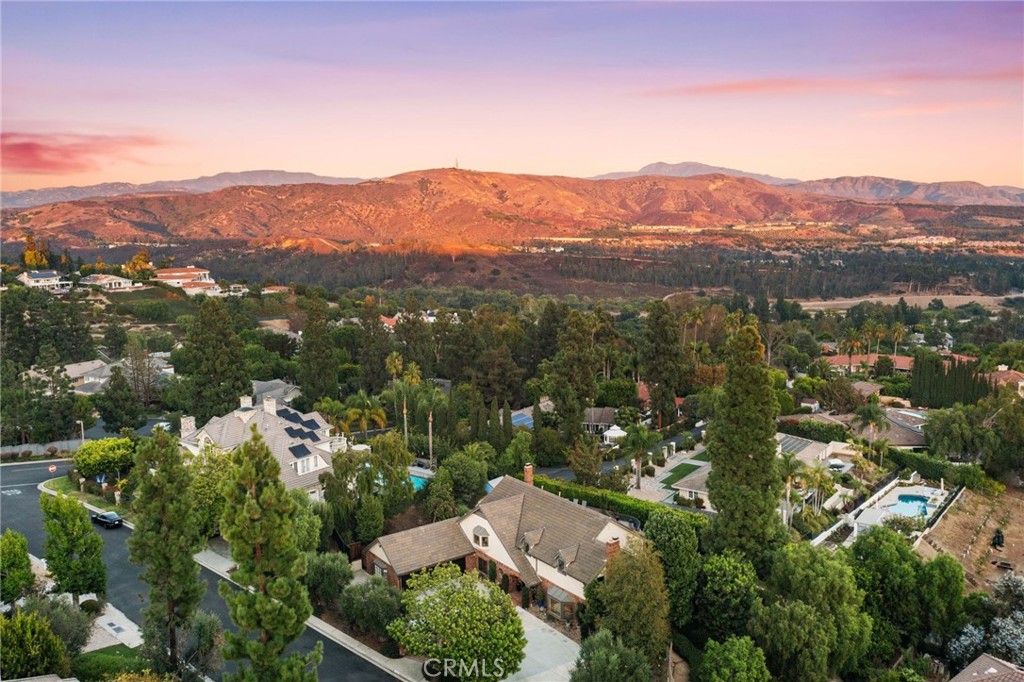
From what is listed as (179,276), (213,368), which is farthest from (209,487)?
(179,276)

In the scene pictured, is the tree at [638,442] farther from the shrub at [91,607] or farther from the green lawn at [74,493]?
the shrub at [91,607]

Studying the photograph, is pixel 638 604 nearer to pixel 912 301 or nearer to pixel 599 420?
pixel 599 420

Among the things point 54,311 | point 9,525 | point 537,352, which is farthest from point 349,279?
point 9,525

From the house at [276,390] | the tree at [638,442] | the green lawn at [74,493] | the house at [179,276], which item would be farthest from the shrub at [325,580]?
the house at [179,276]

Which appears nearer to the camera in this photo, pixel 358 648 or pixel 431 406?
pixel 358 648

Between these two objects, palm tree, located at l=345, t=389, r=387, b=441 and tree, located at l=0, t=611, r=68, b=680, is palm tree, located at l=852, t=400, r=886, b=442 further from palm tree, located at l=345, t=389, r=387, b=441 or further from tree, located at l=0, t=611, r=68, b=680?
tree, located at l=0, t=611, r=68, b=680

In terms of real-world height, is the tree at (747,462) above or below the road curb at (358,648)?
above

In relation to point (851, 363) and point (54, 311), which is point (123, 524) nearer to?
point (54, 311)
